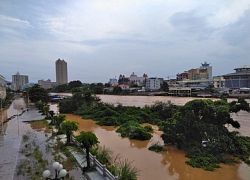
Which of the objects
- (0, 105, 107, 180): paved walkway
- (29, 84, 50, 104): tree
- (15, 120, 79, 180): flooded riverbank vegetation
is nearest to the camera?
(0, 105, 107, 180): paved walkway

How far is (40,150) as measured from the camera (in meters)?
9.83

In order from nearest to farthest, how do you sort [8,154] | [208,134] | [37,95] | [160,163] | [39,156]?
1. [39,156]
2. [160,163]
3. [8,154]
4. [208,134]
5. [37,95]

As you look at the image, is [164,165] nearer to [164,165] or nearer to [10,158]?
A: [164,165]

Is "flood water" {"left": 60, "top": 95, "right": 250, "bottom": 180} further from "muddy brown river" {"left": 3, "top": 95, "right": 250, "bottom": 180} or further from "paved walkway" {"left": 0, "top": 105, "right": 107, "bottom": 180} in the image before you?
"paved walkway" {"left": 0, "top": 105, "right": 107, "bottom": 180}

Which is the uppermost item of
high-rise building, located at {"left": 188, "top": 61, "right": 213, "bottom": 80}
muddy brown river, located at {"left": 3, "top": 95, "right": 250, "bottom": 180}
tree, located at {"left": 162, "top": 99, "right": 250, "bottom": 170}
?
high-rise building, located at {"left": 188, "top": 61, "right": 213, "bottom": 80}

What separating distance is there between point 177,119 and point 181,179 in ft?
12.5

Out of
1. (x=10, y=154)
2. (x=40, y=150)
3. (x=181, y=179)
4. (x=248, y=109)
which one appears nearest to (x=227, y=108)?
(x=248, y=109)

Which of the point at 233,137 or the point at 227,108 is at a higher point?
the point at 227,108

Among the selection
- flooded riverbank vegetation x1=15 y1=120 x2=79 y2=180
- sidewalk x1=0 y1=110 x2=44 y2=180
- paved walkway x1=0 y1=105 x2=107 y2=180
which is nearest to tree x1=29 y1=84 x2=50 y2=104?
sidewalk x1=0 y1=110 x2=44 y2=180

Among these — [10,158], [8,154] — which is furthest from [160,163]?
[8,154]

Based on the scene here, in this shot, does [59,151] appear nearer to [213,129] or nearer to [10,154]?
[10,154]

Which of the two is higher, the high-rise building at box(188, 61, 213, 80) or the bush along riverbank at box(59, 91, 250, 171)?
the high-rise building at box(188, 61, 213, 80)

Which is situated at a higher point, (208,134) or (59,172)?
(59,172)

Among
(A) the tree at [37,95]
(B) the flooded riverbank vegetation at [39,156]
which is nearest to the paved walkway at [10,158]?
(B) the flooded riverbank vegetation at [39,156]
